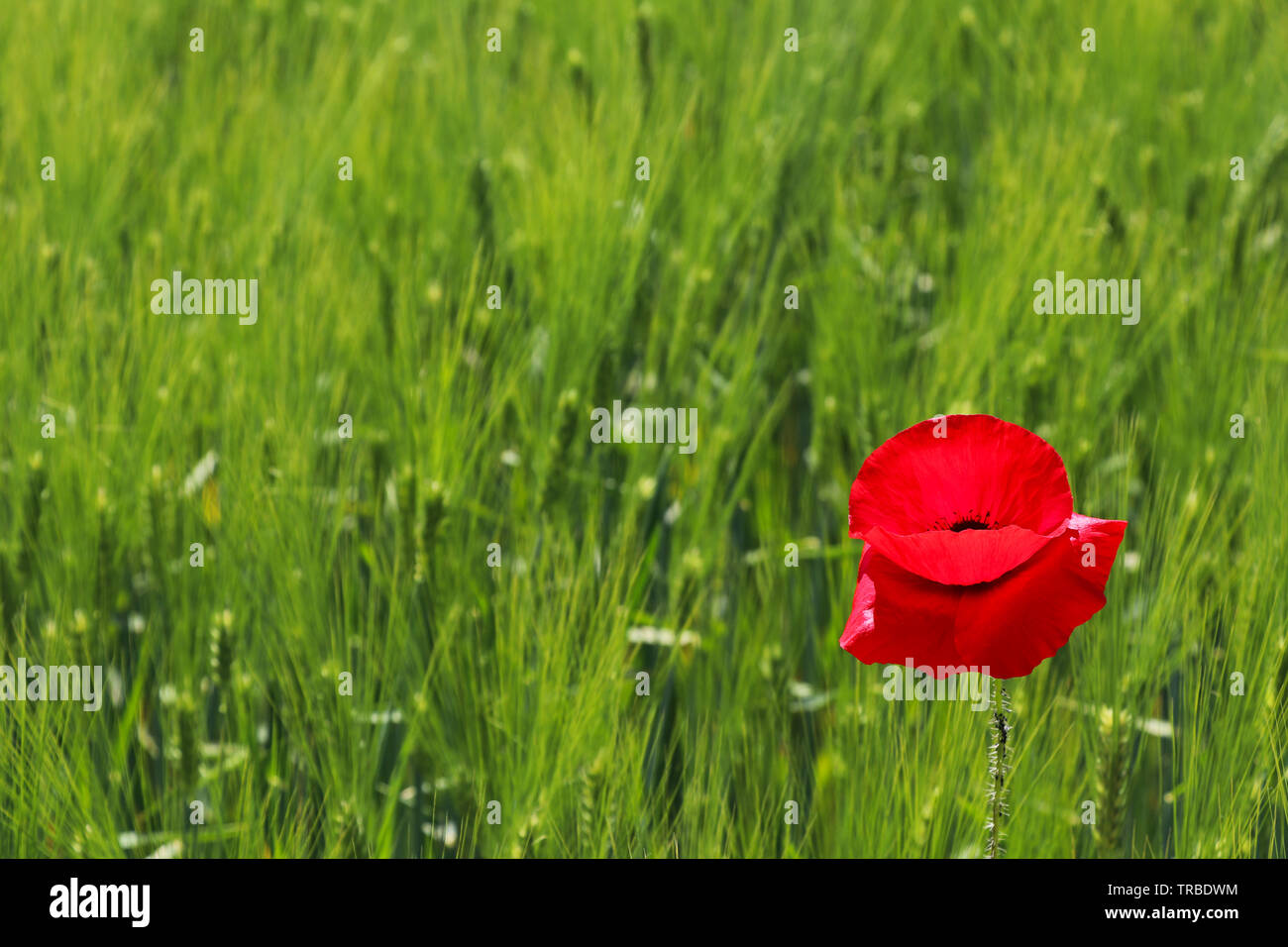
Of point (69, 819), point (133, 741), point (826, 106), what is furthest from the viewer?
point (826, 106)

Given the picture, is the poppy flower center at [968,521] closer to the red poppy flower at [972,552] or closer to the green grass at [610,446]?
the red poppy flower at [972,552]

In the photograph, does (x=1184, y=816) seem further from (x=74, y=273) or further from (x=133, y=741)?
(x=74, y=273)

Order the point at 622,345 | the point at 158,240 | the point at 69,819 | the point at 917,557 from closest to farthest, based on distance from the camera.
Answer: the point at 917,557 < the point at 69,819 < the point at 622,345 < the point at 158,240

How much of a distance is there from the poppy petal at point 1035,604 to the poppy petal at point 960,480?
26mm

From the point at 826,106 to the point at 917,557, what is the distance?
1.06m

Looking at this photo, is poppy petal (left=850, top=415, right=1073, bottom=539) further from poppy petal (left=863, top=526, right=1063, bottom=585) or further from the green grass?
the green grass

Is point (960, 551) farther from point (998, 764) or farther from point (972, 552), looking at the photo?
point (998, 764)

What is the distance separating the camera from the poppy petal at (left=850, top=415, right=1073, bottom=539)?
708 mm

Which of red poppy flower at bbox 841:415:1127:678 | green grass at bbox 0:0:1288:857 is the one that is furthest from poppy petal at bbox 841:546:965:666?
green grass at bbox 0:0:1288:857

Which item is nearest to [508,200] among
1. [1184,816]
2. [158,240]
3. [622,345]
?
[622,345]

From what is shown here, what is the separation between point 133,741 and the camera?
3.64ft

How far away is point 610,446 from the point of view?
117 cm

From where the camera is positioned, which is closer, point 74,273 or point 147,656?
point 147,656
